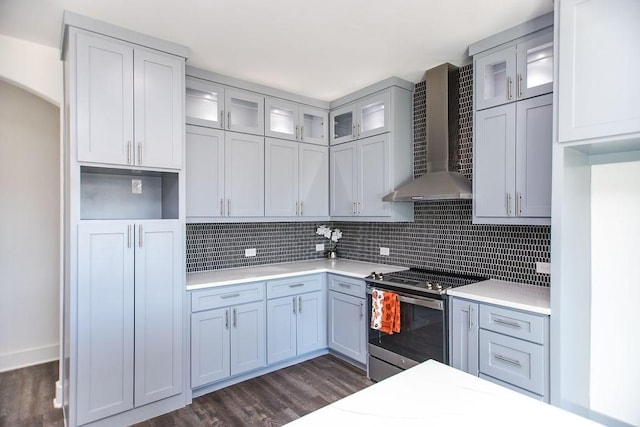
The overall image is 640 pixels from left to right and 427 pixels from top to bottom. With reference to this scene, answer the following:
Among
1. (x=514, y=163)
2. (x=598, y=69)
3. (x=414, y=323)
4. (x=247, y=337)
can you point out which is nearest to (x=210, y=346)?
(x=247, y=337)

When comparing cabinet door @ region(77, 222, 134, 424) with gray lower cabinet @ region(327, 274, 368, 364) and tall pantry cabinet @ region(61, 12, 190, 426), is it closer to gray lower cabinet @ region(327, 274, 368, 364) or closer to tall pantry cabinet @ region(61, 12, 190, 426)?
tall pantry cabinet @ region(61, 12, 190, 426)

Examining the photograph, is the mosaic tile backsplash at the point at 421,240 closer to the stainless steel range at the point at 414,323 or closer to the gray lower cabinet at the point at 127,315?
the stainless steel range at the point at 414,323

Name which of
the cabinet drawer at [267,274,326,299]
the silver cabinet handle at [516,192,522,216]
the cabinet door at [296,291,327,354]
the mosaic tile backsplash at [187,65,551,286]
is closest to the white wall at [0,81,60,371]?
the mosaic tile backsplash at [187,65,551,286]

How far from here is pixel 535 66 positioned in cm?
237

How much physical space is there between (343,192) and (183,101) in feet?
5.94

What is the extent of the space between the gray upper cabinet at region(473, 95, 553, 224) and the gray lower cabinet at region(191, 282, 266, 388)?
197cm

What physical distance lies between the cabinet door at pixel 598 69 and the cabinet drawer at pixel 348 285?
6.17ft

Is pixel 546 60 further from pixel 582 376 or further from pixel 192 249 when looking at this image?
pixel 192 249

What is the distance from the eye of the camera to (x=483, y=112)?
2.60 meters

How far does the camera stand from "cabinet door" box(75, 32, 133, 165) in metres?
2.23

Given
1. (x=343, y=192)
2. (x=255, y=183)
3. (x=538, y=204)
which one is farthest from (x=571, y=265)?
(x=255, y=183)

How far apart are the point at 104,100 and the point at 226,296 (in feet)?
5.44

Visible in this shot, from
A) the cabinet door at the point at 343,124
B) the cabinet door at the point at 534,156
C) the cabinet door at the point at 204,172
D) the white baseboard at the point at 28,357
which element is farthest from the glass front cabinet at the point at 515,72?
the white baseboard at the point at 28,357

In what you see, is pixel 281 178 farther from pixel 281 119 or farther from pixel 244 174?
pixel 281 119
